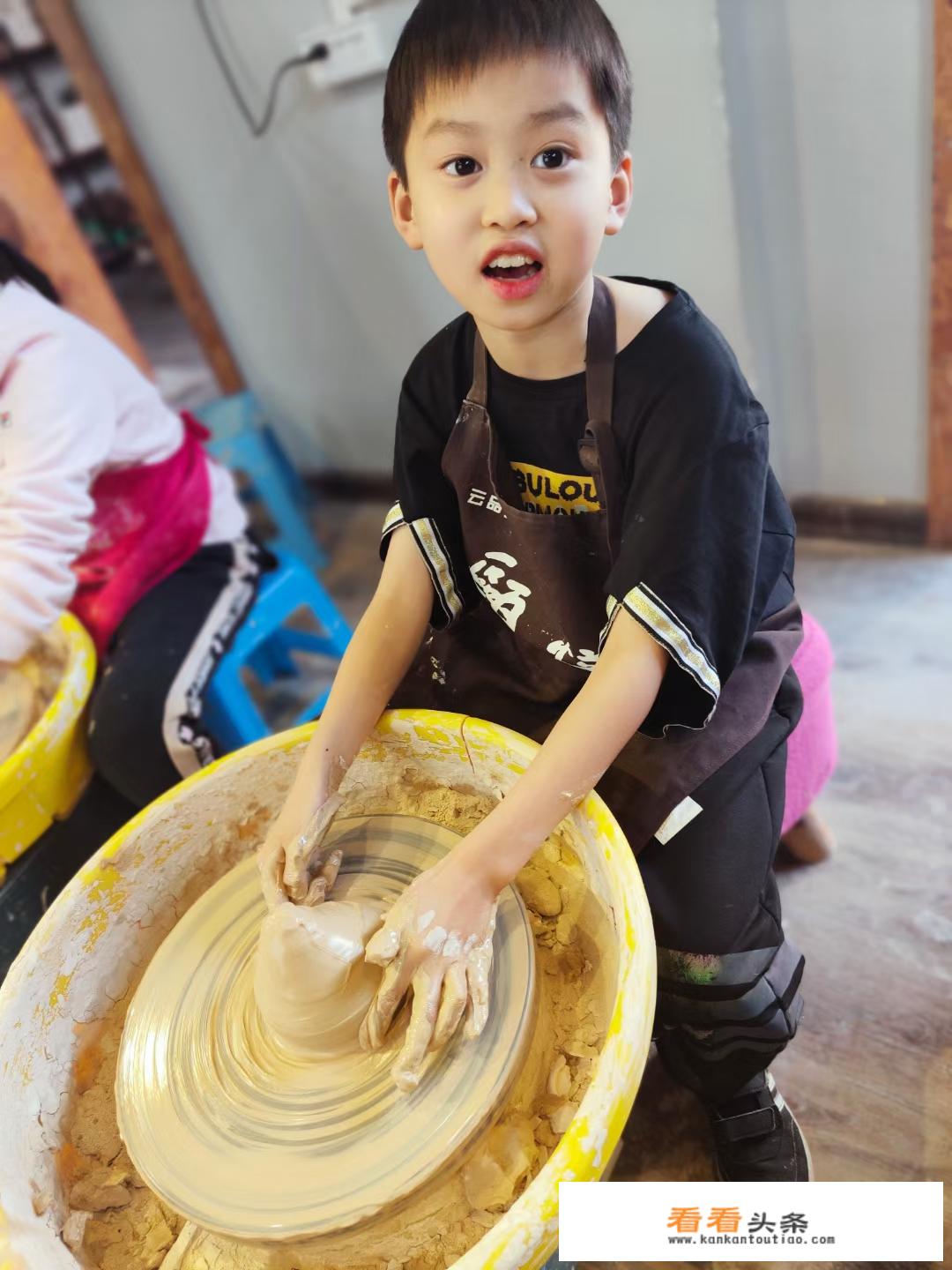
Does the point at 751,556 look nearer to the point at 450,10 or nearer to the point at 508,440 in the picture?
the point at 508,440

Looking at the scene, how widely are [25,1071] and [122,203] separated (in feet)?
20.8

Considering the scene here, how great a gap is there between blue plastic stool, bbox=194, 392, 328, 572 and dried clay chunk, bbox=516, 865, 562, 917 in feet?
6.10

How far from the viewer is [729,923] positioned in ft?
3.25

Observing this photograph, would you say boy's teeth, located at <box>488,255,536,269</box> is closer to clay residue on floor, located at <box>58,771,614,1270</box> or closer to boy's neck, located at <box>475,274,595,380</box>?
boy's neck, located at <box>475,274,595,380</box>

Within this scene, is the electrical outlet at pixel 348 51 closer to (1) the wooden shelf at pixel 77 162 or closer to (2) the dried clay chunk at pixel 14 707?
(2) the dried clay chunk at pixel 14 707

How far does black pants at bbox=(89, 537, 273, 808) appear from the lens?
139cm

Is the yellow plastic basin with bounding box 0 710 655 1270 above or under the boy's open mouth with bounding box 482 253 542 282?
under

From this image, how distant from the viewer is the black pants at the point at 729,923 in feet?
3.26

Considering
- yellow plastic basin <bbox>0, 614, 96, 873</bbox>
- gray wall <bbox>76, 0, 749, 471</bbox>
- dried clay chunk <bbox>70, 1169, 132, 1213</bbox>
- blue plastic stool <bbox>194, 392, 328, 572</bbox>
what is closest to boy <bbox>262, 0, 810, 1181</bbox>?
dried clay chunk <bbox>70, 1169, 132, 1213</bbox>

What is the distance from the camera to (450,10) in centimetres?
82

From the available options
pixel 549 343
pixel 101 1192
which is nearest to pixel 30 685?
pixel 101 1192

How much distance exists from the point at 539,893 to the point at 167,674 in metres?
0.79

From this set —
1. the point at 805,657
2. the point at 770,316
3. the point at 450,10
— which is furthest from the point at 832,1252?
the point at 770,316

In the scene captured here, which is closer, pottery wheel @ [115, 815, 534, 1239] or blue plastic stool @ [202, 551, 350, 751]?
pottery wheel @ [115, 815, 534, 1239]
